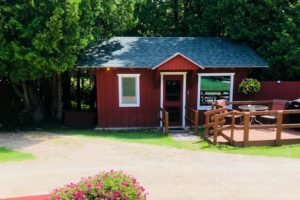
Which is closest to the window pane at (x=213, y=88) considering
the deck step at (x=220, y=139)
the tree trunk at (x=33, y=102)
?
the deck step at (x=220, y=139)

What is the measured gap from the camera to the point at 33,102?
17969 millimetres

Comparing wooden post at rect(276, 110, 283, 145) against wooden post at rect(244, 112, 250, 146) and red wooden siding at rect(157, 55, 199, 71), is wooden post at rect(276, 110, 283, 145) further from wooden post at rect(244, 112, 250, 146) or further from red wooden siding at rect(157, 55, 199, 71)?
red wooden siding at rect(157, 55, 199, 71)

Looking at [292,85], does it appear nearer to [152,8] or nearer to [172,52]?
[172,52]

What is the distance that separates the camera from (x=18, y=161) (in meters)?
10.4

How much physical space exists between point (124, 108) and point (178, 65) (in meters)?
3.30

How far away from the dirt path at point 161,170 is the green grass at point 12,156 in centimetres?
36

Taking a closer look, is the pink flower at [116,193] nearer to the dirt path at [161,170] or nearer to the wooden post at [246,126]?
the dirt path at [161,170]

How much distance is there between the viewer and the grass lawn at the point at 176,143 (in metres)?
11.7

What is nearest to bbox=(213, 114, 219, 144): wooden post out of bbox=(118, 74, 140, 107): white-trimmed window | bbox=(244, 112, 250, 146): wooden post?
bbox=(244, 112, 250, 146): wooden post

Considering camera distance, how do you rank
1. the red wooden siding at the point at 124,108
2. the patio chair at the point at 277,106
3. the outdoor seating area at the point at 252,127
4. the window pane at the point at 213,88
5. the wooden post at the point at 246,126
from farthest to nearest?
the window pane at the point at 213,88
the red wooden siding at the point at 124,108
the patio chair at the point at 277,106
the outdoor seating area at the point at 252,127
the wooden post at the point at 246,126

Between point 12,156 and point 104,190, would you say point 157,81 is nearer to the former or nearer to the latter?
point 12,156

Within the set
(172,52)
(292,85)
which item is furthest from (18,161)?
(292,85)

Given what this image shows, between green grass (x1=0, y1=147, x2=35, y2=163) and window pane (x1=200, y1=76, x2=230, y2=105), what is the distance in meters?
8.93

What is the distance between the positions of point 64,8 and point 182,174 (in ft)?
28.7
